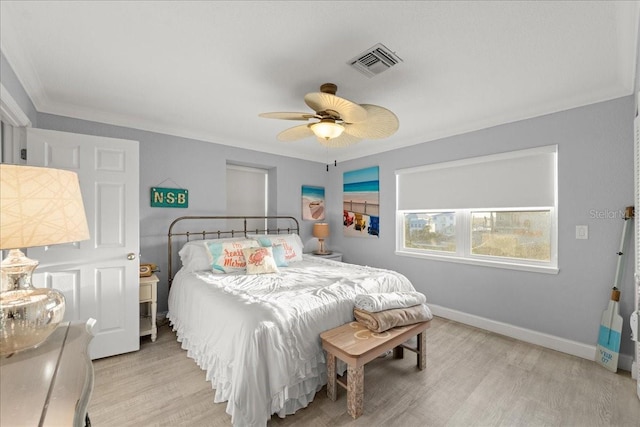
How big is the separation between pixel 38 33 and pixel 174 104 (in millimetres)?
1105

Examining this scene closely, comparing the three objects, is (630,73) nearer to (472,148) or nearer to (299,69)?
(472,148)

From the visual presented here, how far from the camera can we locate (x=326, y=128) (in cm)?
222

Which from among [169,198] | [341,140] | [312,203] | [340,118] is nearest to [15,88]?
[169,198]

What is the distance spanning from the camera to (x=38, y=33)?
1750 millimetres

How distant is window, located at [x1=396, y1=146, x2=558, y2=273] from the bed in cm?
121

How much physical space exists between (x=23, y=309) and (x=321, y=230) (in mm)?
3863

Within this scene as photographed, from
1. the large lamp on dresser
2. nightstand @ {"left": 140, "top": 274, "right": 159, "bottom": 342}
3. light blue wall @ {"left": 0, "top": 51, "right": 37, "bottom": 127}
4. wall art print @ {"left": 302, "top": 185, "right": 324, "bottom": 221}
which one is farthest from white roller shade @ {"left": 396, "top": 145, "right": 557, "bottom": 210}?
light blue wall @ {"left": 0, "top": 51, "right": 37, "bottom": 127}

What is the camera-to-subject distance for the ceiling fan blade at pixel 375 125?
2.10 m

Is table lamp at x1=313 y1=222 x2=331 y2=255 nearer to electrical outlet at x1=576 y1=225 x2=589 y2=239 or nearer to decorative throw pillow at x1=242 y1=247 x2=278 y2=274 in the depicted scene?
decorative throw pillow at x1=242 y1=247 x2=278 y2=274

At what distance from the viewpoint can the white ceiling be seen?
157 centimetres

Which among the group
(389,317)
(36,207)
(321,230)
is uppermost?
(36,207)

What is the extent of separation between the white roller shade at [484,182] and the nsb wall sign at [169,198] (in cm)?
295

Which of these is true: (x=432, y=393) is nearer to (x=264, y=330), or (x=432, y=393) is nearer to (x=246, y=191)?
(x=264, y=330)

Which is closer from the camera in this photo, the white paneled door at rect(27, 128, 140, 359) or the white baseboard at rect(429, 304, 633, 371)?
the white paneled door at rect(27, 128, 140, 359)
